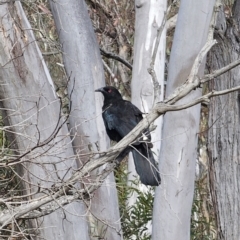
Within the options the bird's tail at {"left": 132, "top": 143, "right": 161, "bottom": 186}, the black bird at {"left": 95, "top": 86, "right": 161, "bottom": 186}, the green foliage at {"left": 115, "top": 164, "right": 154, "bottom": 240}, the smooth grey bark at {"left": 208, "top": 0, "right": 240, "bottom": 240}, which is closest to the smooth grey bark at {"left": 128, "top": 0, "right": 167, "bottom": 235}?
the green foliage at {"left": 115, "top": 164, "right": 154, "bottom": 240}

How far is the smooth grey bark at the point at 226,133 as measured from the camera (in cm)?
601

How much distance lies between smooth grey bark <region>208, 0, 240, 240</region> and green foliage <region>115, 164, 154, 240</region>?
966 mm

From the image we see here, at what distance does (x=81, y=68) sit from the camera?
6137mm

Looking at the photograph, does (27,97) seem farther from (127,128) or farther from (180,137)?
(180,137)

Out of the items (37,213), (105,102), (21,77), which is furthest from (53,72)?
(37,213)

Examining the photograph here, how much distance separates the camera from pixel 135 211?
709 cm

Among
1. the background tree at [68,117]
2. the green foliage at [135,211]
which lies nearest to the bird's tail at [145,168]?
the background tree at [68,117]

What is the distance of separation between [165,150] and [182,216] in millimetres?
563

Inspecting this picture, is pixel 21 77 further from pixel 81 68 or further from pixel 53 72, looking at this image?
pixel 53 72

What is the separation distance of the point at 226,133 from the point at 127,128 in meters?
0.89

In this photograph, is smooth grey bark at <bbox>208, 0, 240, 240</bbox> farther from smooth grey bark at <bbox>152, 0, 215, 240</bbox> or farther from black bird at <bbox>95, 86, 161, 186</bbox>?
black bird at <bbox>95, 86, 161, 186</bbox>

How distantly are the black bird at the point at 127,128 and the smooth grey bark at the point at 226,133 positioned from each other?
698 millimetres

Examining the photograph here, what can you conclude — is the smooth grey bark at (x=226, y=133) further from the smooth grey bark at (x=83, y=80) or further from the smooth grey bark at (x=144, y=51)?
the smooth grey bark at (x=144, y=51)

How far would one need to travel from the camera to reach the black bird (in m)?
5.23
